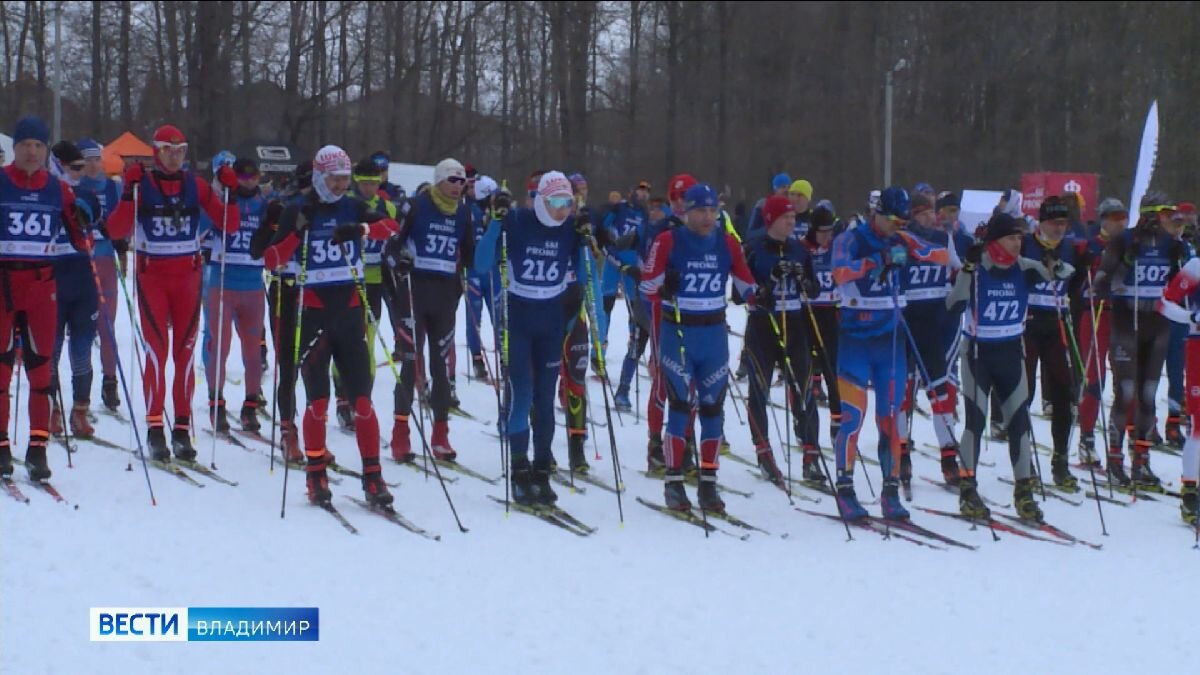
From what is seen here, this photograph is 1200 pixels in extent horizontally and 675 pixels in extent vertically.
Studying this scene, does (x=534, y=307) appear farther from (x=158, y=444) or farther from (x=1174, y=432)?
(x=1174, y=432)

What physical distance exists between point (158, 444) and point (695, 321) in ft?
11.2

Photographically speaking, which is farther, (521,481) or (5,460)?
(521,481)

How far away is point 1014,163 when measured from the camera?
38.6m

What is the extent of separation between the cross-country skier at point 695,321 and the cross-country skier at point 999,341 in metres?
1.48

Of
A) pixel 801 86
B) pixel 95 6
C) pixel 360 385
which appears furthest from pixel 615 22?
pixel 360 385

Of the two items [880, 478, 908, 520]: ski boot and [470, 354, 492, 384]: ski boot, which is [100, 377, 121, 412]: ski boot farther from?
[880, 478, 908, 520]: ski boot

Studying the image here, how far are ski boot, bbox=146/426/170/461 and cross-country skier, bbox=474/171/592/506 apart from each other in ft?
7.07

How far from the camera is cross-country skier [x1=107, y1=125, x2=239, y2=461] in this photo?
25.6 feet

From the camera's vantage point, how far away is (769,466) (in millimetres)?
8805

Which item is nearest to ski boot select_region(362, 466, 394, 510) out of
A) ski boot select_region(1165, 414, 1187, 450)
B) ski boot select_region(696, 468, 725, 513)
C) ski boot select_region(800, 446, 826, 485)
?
ski boot select_region(696, 468, 725, 513)

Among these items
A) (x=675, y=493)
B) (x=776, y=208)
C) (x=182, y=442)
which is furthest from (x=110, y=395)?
(x=776, y=208)

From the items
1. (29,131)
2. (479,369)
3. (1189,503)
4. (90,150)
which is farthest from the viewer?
(479,369)

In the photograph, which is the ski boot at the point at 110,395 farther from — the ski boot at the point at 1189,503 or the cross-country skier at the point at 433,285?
the ski boot at the point at 1189,503

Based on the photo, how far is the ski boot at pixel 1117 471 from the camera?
30.4 feet
